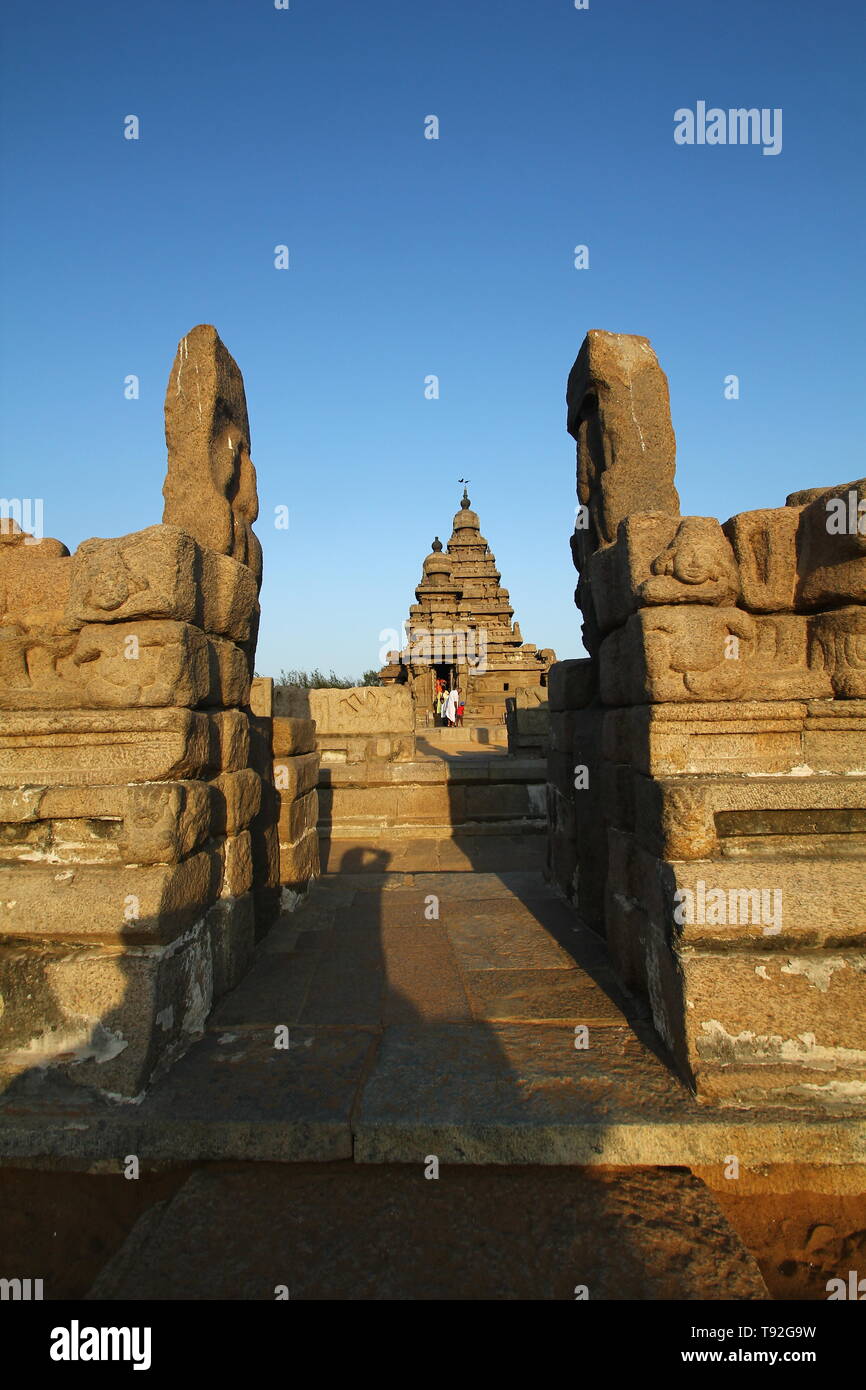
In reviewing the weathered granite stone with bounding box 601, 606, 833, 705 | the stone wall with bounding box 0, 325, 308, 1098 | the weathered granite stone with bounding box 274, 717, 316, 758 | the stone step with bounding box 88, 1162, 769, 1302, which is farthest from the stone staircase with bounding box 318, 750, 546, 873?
the stone step with bounding box 88, 1162, 769, 1302

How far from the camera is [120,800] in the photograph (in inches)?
86.7

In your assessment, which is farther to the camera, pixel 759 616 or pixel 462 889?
pixel 462 889

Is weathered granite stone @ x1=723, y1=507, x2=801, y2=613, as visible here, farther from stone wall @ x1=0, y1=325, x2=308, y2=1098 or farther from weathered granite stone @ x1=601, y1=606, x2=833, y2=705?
stone wall @ x1=0, y1=325, x2=308, y2=1098

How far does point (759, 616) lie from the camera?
2662 mm

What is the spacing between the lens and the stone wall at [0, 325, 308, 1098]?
2053 millimetres

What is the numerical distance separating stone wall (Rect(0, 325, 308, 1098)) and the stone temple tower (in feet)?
65.1

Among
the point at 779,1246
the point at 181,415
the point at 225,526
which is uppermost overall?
the point at 181,415

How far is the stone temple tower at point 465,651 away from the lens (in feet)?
78.4

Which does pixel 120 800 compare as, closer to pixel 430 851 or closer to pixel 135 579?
pixel 135 579

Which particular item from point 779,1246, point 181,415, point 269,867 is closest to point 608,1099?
point 779,1246

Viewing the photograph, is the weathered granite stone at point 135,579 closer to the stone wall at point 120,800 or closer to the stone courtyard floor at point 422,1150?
the stone wall at point 120,800
